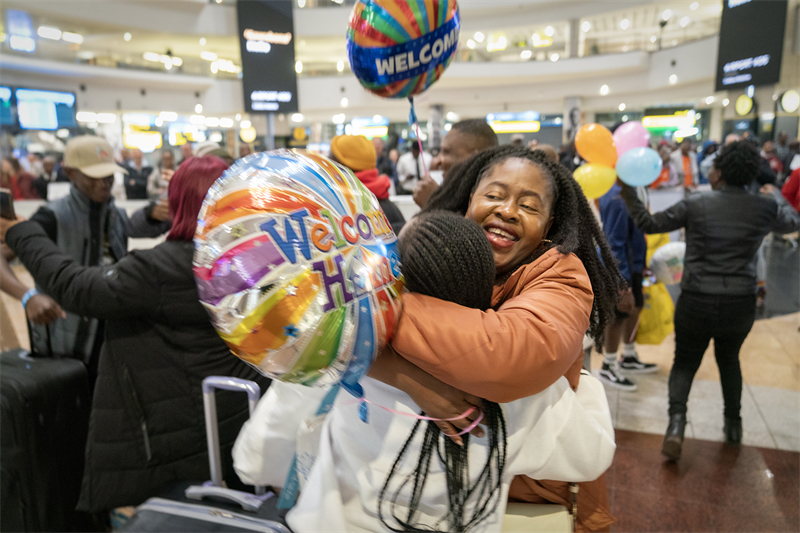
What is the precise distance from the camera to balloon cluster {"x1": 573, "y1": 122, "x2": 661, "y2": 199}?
294 centimetres

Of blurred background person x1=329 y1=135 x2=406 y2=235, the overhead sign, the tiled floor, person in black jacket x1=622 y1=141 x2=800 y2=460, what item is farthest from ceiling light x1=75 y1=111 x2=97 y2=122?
the tiled floor

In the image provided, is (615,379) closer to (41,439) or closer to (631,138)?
(631,138)

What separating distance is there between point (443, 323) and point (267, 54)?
15913 millimetres

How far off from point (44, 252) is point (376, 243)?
4.91ft

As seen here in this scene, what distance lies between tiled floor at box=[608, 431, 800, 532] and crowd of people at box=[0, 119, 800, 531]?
141mm

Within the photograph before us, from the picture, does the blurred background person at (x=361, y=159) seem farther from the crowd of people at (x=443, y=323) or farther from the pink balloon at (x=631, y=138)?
the pink balloon at (x=631, y=138)

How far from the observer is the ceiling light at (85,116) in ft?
50.9

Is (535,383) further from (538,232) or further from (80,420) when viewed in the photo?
(80,420)

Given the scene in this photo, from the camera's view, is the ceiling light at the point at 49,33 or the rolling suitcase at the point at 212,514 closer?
the rolling suitcase at the point at 212,514

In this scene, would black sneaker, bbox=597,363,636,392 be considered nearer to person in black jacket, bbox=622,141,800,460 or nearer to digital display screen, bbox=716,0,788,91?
person in black jacket, bbox=622,141,800,460

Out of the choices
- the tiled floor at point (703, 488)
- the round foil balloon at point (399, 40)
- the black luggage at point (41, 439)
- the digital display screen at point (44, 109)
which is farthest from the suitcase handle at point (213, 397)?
the digital display screen at point (44, 109)

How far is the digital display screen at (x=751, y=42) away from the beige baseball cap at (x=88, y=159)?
12906 mm

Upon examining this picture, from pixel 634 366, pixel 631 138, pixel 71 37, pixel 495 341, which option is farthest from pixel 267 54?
pixel 495 341

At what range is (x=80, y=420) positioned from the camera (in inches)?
78.6
